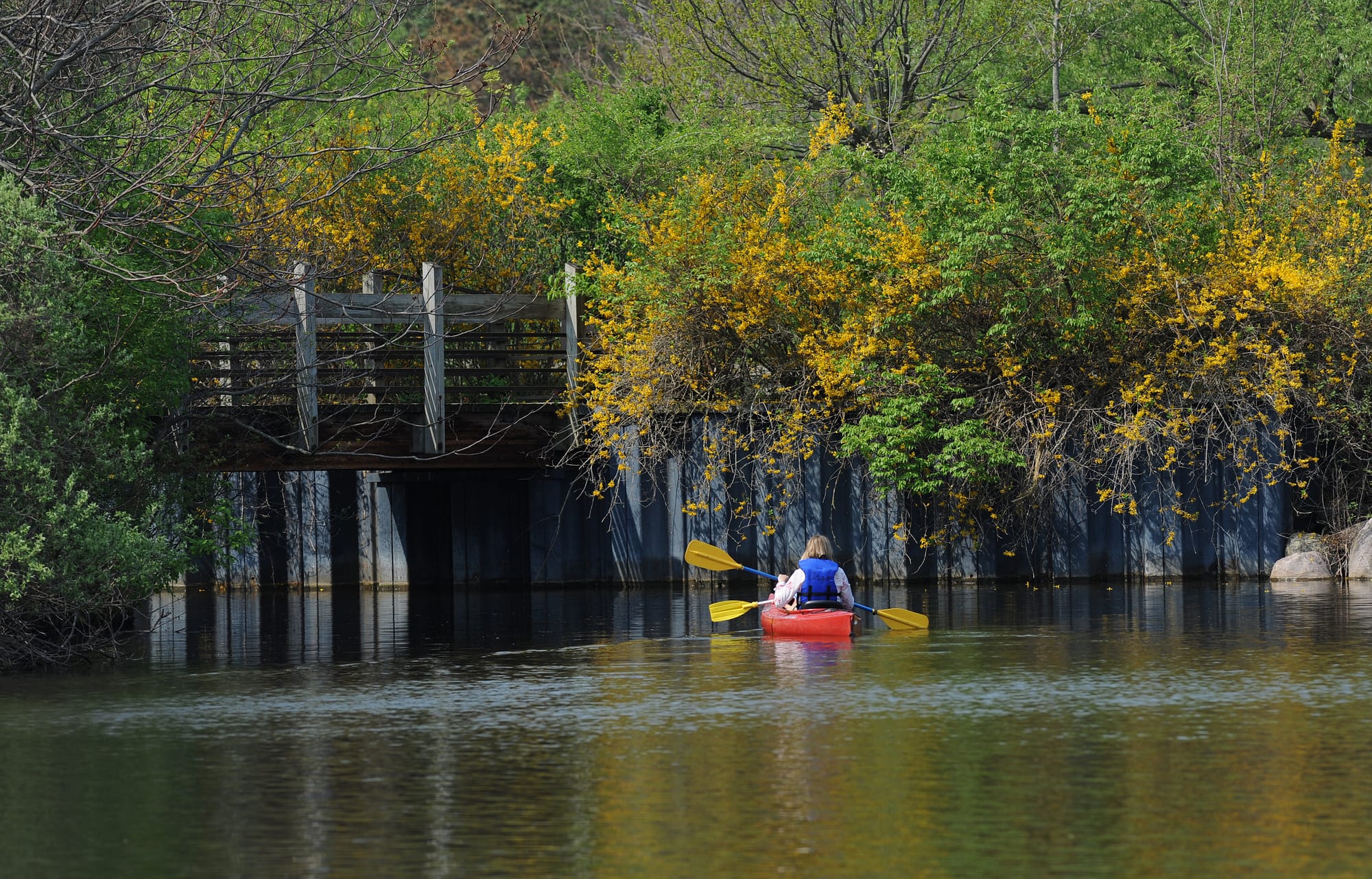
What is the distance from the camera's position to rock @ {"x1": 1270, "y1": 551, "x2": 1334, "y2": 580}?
85.8 ft

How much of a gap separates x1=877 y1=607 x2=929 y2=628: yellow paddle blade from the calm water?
0.94 feet

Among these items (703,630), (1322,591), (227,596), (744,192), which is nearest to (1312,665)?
(703,630)

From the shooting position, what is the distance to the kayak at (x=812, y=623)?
19.6 meters

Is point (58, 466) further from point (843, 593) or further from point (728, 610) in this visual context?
point (843, 593)

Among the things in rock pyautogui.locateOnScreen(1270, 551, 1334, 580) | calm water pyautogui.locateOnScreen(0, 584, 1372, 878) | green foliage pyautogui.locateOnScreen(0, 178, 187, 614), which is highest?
green foliage pyautogui.locateOnScreen(0, 178, 187, 614)

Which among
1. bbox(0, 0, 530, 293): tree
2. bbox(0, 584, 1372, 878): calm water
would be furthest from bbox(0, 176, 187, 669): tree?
bbox(0, 584, 1372, 878): calm water

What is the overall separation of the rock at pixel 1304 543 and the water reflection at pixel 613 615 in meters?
0.99

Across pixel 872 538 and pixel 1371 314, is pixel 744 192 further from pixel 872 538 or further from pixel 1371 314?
pixel 1371 314

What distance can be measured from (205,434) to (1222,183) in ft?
53.5

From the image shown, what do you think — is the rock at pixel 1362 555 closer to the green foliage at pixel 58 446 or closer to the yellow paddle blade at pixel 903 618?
the yellow paddle blade at pixel 903 618

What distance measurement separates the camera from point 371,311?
83.3 ft

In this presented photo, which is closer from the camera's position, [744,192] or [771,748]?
[771,748]

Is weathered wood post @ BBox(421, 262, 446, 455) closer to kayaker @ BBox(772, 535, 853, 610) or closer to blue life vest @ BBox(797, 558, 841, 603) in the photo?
kayaker @ BBox(772, 535, 853, 610)

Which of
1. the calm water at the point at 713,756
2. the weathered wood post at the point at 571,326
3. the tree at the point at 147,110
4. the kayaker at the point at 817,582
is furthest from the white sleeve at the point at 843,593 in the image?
the weathered wood post at the point at 571,326
